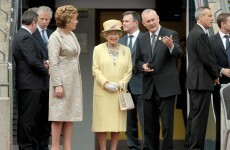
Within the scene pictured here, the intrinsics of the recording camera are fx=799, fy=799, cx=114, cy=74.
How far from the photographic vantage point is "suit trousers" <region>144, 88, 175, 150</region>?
12.0m

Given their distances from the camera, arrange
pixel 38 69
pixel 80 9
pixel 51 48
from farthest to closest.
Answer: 1. pixel 80 9
2. pixel 38 69
3. pixel 51 48

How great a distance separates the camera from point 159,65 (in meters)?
12.0

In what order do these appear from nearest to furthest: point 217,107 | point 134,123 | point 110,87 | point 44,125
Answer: point 110,87 → point 217,107 → point 44,125 → point 134,123

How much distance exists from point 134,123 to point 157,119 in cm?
131

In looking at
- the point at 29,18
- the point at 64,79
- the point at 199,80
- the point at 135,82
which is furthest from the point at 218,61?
the point at 29,18

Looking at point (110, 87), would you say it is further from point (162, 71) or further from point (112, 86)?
point (162, 71)

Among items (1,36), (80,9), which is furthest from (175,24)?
(1,36)

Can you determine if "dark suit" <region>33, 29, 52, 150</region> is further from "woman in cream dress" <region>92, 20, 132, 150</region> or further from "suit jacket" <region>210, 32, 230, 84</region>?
"suit jacket" <region>210, 32, 230, 84</region>

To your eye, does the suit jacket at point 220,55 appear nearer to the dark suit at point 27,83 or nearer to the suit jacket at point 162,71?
the suit jacket at point 162,71

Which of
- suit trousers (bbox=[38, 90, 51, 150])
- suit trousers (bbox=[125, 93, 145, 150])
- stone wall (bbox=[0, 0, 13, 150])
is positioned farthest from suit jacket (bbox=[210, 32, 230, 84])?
stone wall (bbox=[0, 0, 13, 150])

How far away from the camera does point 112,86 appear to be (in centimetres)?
1184

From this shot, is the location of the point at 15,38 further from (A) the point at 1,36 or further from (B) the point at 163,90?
(B) the point at 163,90

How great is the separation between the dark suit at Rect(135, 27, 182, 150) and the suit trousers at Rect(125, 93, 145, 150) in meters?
0.86

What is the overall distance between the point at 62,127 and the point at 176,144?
A: 6693 mm
